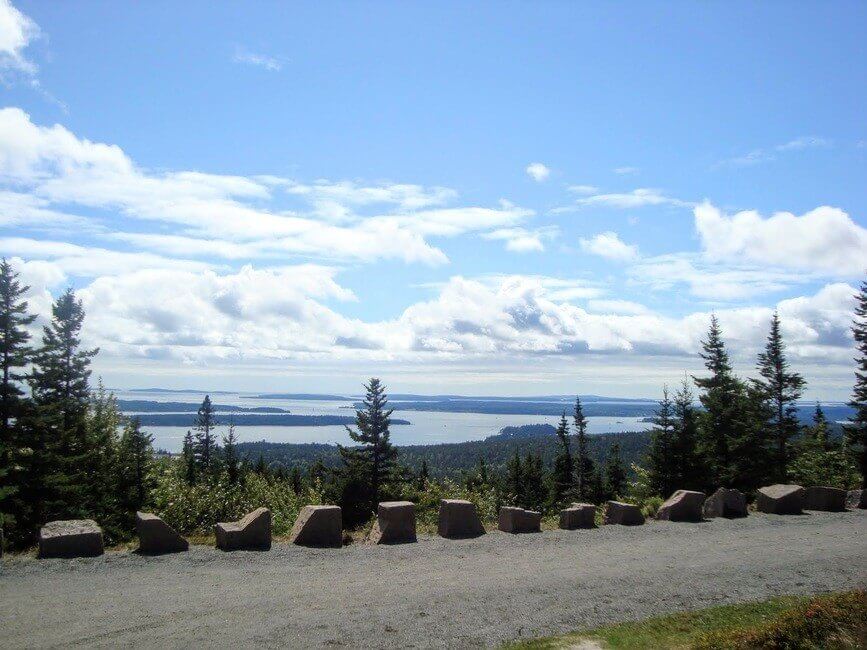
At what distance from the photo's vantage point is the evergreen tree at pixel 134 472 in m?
41.5

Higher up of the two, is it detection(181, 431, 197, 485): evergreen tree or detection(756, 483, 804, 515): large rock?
detection(756, 483, 804, 515): large rock

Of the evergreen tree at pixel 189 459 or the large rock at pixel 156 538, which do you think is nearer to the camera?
the large rock at pixel 156 538

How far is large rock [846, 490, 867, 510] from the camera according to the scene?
2027 centimetres

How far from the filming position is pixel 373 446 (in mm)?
47125

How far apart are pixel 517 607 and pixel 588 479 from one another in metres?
85.5

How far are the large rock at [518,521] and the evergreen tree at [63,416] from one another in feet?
77.5

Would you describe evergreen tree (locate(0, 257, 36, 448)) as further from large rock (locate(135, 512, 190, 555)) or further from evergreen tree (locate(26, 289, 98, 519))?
large rock (locate(135, 512, 190, 555))

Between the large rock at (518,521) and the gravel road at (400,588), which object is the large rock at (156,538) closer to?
the gravel road at (400,588)

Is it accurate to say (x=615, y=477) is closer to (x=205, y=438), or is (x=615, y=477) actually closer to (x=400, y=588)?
(x=205, y=438)

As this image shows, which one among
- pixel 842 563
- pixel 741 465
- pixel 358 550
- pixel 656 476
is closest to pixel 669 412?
pixel 656 476

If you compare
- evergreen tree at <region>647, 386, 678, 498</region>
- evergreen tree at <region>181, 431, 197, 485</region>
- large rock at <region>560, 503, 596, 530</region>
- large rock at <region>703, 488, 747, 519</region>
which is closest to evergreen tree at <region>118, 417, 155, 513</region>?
evergreen tree at <region>181, 431, 197, 485</region>

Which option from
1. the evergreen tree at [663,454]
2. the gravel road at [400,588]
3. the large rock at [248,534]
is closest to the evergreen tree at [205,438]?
the evergreen tree at [663,454]

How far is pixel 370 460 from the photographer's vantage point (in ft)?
153

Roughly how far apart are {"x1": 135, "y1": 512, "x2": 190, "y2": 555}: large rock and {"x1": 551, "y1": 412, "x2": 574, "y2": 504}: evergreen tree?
69.7 m
